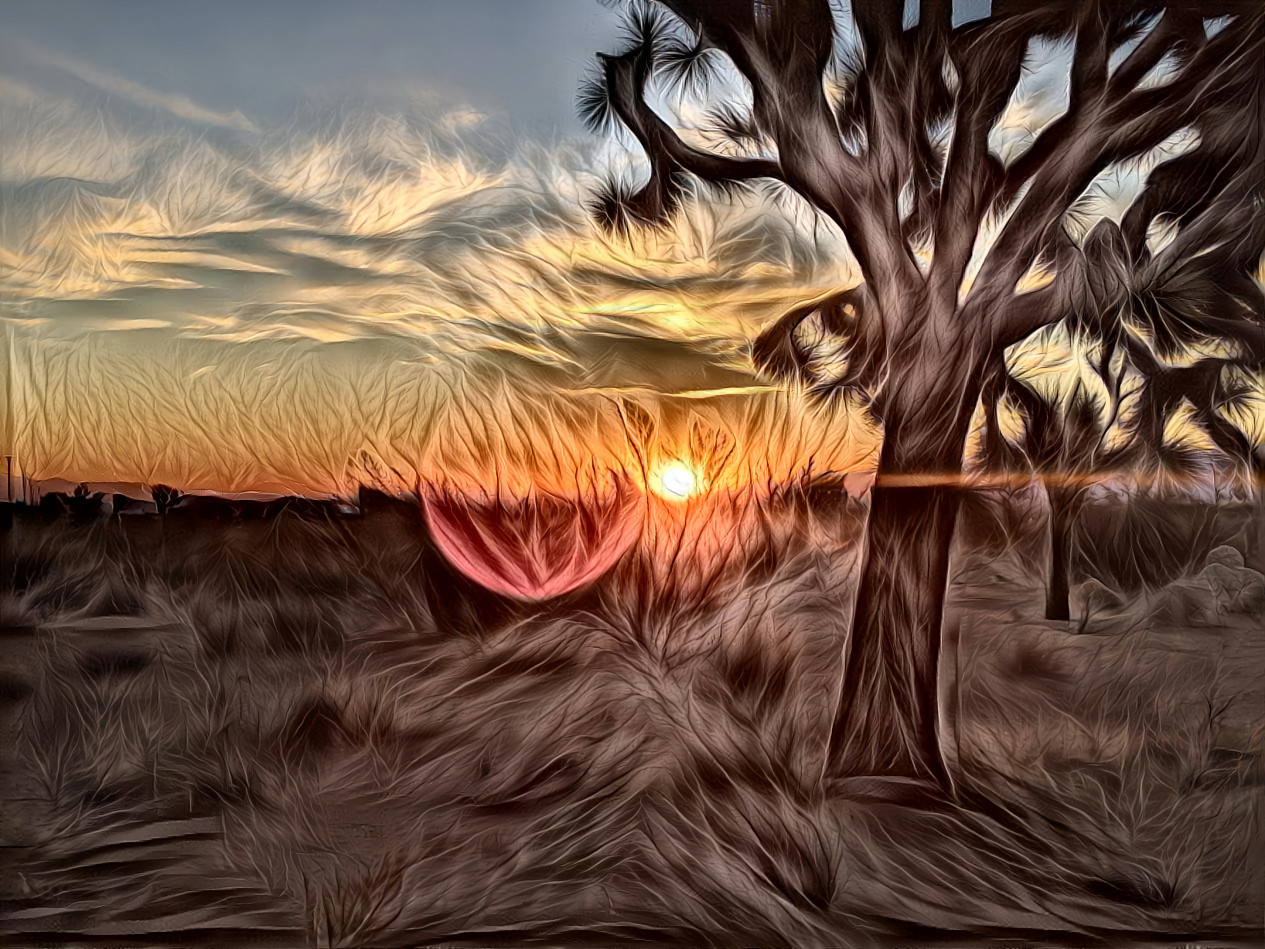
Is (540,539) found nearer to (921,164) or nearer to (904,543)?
(904,543)

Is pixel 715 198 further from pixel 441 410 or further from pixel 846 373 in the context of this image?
pixel 441 410

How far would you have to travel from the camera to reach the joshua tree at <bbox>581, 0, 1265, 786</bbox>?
169 cm

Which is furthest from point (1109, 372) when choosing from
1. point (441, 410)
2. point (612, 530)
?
point (441, 410)

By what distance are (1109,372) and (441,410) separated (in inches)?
51.3

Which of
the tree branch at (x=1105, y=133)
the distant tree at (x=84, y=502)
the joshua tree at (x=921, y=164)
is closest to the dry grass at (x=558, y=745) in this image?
the distant tree at (x=84, y=502)

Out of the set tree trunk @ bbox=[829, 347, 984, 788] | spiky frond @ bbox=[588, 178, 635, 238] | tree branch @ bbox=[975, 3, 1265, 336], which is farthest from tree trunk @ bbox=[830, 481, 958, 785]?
spiky frond @ bbox=[588, 178, 635, 238]

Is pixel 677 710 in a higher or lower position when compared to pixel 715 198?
lower

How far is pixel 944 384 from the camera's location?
66.7 inches

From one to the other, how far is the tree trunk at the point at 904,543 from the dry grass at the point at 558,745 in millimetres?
53

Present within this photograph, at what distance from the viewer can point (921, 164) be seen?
5.57 feet

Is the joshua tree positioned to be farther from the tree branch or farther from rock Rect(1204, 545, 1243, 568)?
rock Rect(1204, 545, 1243, 568)

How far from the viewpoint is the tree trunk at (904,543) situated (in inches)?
66.6

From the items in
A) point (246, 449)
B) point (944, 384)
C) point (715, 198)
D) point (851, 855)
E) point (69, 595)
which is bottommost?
point (851, 855)

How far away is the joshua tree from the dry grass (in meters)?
0.21
